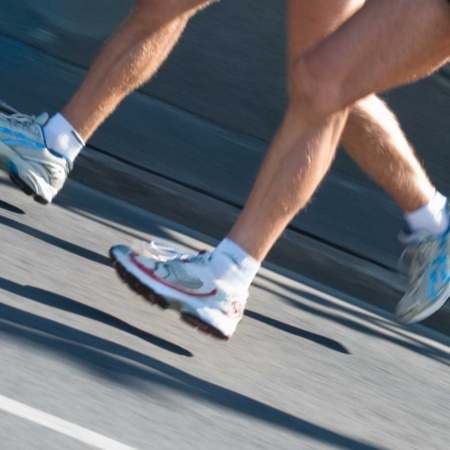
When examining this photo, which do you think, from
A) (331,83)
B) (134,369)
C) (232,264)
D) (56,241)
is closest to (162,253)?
(232,264)

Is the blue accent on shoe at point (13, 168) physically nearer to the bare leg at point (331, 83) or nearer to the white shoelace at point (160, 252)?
the white shoelace at point (160, 252)

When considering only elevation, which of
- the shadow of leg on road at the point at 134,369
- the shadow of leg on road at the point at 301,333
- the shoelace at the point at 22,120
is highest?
the shoelace at the point at 22,120

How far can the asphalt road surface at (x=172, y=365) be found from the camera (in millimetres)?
3539

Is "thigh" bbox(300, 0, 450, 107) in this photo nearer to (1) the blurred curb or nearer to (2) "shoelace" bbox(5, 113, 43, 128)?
(2) "shoelace" bbox(5, 113, 43, 128)

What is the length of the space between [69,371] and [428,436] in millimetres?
1373

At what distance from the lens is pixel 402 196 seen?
457cm

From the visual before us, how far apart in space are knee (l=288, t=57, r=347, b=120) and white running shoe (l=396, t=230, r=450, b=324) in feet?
2.65

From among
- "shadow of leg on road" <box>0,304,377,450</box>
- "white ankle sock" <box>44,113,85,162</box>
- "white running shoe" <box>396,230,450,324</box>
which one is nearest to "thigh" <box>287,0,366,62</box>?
"white running shoe" <box>396,230,450,324</box>

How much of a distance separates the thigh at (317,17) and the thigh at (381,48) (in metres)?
0.20

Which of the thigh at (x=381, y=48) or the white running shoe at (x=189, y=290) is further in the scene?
the white running shoe at (x=189, y=290)

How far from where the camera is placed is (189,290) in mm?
4129

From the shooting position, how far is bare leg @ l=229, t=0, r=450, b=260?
383cm

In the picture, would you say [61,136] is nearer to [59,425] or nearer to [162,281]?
[162,281]

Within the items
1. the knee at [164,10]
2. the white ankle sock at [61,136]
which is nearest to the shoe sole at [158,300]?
the white ankle sock at [61,136]
